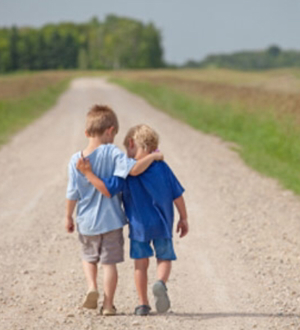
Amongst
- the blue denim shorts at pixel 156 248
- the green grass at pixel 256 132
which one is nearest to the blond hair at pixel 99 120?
the blue denim shorts at pixel 156 248

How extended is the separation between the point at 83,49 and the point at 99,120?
139 m

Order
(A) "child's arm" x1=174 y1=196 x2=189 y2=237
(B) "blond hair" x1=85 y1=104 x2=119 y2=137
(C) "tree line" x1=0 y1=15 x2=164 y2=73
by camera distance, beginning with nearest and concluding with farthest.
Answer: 1. (B) "blond hair" x1=85 y1=104 x2=119 y2=137
2. (A) "child's arm" x1=174 y1=196 x2=189 y2=237
3. (C) "tree line" x1=0 y1=15 x2=164 y2=73

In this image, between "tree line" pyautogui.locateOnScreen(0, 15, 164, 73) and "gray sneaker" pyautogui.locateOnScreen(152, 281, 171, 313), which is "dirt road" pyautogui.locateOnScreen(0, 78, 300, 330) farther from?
"tree line" pyautogui.locateOnScreen(0, 15, 164, 73)

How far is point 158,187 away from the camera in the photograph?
4.82 m

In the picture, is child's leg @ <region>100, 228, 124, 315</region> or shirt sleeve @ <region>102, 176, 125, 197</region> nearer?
shirt sleeve @ <region>102, 176, 125, 197</region>

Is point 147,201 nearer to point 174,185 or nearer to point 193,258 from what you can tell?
point 174,185

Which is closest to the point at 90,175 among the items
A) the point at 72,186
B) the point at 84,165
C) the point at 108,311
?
the point at 84,165

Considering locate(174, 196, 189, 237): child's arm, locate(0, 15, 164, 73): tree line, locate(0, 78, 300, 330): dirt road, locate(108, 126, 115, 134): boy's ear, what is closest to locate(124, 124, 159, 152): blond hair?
locate(108, 126, 115, 134): boy's ear

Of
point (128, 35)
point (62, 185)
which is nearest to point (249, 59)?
point (128, 35)

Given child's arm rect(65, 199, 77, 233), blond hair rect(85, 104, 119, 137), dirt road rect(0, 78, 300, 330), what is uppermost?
blond hair rect(85, 104, 119, 137)

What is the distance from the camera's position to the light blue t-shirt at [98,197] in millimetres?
4820

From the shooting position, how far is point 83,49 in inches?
5571

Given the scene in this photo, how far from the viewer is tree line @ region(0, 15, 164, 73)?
125 m

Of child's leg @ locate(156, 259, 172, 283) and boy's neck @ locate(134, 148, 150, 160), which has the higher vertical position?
boy's neck @ locate(134, 148, 150, 160)
